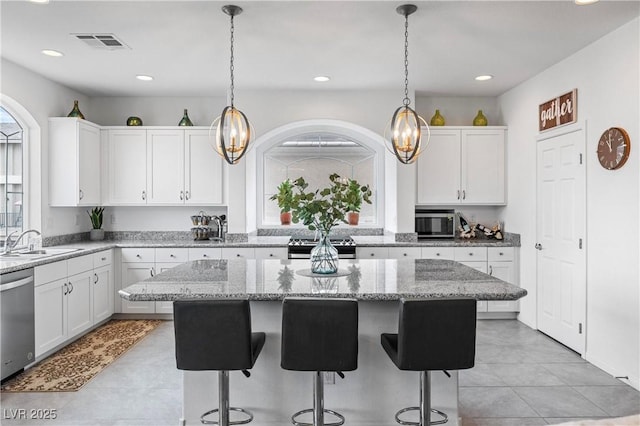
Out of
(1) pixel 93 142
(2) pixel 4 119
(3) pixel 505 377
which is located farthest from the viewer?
(1) pixel 93 142

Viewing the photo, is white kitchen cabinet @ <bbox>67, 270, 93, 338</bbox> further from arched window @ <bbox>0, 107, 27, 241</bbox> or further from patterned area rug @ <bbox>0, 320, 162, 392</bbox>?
arched window @ <bbox>0, 107, 27, 241</bbox>

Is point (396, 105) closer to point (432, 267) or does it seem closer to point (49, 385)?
point (432, 267)

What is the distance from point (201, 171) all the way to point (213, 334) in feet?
11.7

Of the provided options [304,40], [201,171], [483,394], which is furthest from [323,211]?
[201,171]

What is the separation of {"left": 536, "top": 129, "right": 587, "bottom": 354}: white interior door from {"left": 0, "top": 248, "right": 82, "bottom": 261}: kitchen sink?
465 centimetres

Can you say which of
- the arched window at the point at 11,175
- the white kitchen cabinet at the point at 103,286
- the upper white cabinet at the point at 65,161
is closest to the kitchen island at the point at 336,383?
the white kitchen cabinet at the point at 103,286

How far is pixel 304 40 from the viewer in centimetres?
373

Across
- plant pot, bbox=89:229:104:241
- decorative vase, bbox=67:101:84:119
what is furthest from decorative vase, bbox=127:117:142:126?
plant pot, bbox=89:229:104:241

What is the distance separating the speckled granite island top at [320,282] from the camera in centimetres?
233

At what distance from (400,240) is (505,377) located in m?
2.11

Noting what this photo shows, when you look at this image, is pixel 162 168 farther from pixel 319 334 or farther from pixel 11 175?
pixel 319 334

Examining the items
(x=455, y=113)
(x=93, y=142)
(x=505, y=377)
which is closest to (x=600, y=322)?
(x=505, y=377)

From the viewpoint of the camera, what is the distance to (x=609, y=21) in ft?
11.1

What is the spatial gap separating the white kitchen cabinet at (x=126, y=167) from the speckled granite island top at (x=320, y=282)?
260 cm
